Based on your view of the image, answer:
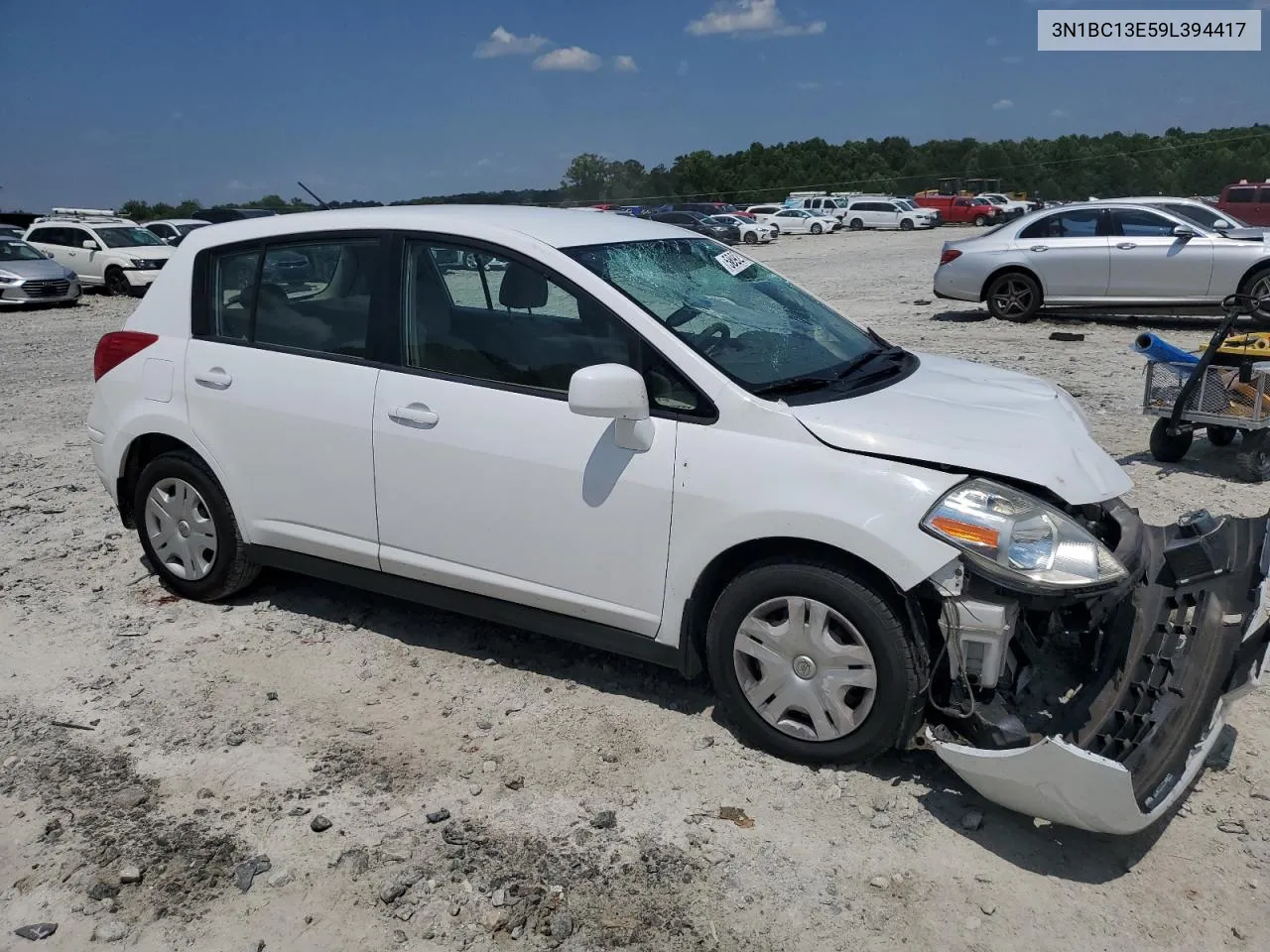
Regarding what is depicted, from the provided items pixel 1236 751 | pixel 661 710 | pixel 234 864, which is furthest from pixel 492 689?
pixel 1236 751

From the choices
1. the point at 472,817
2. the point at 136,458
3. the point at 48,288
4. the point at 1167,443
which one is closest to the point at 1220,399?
the point at 1167,443

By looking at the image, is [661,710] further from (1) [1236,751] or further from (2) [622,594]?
(1) [1236,751]

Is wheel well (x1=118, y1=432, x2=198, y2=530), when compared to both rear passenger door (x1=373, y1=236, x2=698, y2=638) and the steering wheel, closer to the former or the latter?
rear passenger door (x1=373, y1=236, x2=698, y2=638)

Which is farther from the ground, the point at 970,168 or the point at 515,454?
the point at 970,168

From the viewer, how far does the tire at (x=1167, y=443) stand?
7289 millimetres

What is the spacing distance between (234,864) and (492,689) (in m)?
1.30

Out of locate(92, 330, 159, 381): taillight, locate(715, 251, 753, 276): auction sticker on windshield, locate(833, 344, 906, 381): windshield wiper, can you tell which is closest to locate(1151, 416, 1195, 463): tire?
locate(833, 344, 906, 381): windshield wiper

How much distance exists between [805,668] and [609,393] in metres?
1.11

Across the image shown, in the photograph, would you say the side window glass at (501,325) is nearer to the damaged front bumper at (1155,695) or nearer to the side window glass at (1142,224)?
the damaged front bumper at (1155,695)

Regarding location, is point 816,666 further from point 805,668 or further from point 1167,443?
point 1167,443

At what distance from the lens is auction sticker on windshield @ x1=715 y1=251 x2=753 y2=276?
467 centimetres

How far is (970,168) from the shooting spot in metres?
74.8

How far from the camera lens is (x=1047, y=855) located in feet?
10.9

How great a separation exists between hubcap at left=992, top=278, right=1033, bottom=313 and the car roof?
35.8 ft
